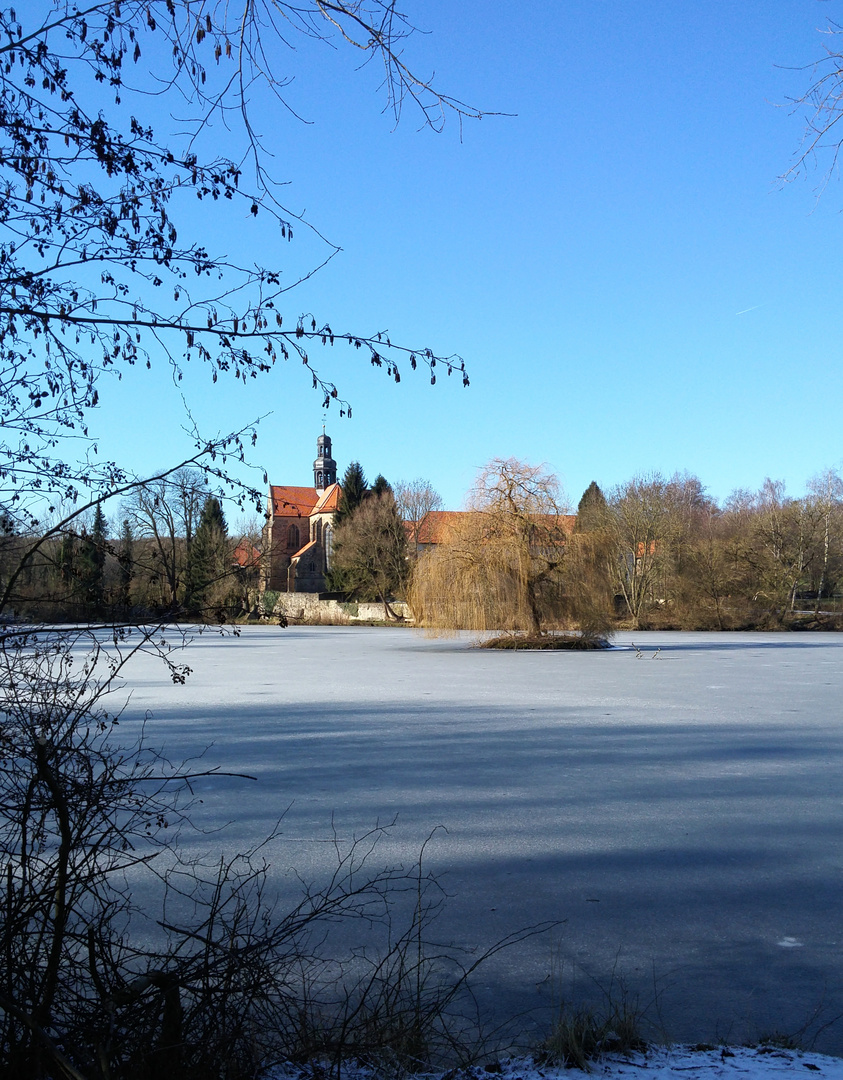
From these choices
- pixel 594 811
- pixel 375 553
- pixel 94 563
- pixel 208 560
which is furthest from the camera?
pixel 375 553

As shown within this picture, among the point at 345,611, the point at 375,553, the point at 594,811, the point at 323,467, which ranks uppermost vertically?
the point at 323,467

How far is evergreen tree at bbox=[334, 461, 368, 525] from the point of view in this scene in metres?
61.1

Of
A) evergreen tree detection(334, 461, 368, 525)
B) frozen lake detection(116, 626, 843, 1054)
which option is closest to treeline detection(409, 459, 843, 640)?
frozen lake detection(116, 626, 843, 1054)

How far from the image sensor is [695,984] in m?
3.41

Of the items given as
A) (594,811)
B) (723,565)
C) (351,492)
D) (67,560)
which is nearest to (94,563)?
(67,560)

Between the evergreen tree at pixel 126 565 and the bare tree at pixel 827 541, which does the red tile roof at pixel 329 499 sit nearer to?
the bare tree at pixel 827 541

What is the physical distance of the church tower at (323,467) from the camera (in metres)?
91.4

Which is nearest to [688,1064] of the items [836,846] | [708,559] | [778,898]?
[778,898]

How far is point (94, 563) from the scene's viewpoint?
2686mm

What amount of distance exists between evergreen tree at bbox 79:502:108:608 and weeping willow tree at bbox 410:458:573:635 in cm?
2116

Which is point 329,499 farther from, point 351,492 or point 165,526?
point 165,526

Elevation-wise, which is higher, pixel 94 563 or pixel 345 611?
pixel 94 563

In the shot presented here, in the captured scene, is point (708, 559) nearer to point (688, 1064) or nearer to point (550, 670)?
point (550, 670)

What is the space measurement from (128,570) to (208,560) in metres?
0.28
